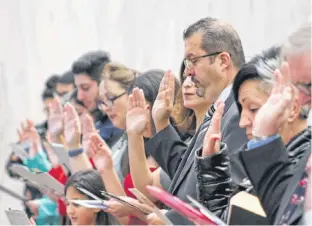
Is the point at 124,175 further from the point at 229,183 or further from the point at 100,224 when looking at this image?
the point at 229,183

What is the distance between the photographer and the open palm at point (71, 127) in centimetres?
638

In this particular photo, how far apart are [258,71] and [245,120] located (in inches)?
5.7

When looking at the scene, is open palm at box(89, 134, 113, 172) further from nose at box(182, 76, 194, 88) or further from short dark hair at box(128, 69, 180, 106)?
nose at box(182, 76, 194, 88)

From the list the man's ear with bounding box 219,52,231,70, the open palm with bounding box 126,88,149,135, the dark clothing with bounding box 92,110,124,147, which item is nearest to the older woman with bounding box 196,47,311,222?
the man's ear with bounding box 219,52,231,70

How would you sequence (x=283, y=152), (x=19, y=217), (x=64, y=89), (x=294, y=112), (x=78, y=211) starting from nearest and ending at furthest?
(x=283, y=152) → (x=294, y=112) → (x=19, y=217) → (x=78, y=211) → (x=64, y=89)

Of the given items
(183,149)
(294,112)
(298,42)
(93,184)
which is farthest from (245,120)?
(93,184)

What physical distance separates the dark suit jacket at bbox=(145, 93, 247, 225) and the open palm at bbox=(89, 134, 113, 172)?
1.48 feet

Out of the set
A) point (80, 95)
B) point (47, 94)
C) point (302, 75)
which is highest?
point (302, 75)

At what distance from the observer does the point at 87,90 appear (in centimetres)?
700

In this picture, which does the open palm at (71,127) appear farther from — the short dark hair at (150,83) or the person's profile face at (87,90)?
the short dark hair at (150,83)

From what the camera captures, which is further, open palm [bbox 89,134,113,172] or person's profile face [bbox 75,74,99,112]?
person's profile face [bbox 75,74,99,112]

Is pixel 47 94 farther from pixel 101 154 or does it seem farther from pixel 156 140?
pixel 156 140

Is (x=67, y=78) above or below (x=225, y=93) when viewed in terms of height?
below

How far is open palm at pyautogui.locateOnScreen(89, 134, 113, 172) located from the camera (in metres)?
5.49
